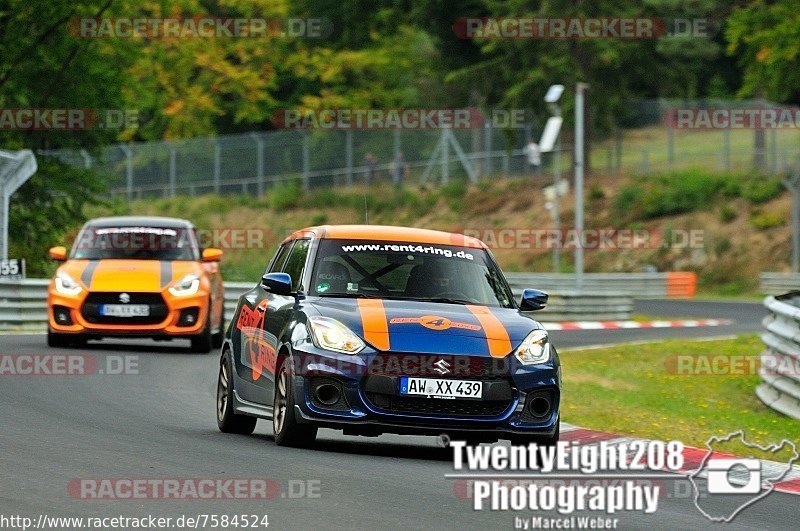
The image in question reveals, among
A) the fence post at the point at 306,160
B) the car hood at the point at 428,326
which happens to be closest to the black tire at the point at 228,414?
the car hood at the point at 428,326

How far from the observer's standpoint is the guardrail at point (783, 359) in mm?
15961

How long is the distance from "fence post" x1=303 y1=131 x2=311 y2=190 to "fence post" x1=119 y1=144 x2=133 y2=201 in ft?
19.0

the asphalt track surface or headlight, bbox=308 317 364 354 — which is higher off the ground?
headlight, bbox=308 317 364 354

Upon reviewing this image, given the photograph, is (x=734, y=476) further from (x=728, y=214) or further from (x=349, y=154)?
(x=349, y=154)

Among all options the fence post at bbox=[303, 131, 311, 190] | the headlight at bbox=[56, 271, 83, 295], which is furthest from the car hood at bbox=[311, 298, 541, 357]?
the fence post at bbox=[303, 131, 311, 190]

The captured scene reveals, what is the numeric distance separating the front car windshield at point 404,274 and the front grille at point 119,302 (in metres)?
8.14

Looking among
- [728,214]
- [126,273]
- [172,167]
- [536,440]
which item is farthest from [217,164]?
[536,440]

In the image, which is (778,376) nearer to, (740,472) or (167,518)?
(740,472)

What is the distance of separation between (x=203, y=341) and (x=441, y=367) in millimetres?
10509

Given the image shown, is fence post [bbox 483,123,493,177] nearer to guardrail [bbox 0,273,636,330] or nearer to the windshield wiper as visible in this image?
guardrail [bbox 0,273,636,330]

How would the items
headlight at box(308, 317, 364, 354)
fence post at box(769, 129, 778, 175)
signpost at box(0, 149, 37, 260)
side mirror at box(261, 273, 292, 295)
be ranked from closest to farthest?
headlight at box(308, 317, 364, 354)
side mirror at box(261, 273, 292, 295)
signpost at box(0, 149, 37, 260)
fence post at box(769, 129, 778, 175)

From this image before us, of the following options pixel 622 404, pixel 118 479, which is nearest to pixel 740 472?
pixel 118 479

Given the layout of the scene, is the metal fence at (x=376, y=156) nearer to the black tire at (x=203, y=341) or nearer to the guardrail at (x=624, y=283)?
the guardrail at (x=624, y=283)

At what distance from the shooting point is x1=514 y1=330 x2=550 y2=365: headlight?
11258mm
